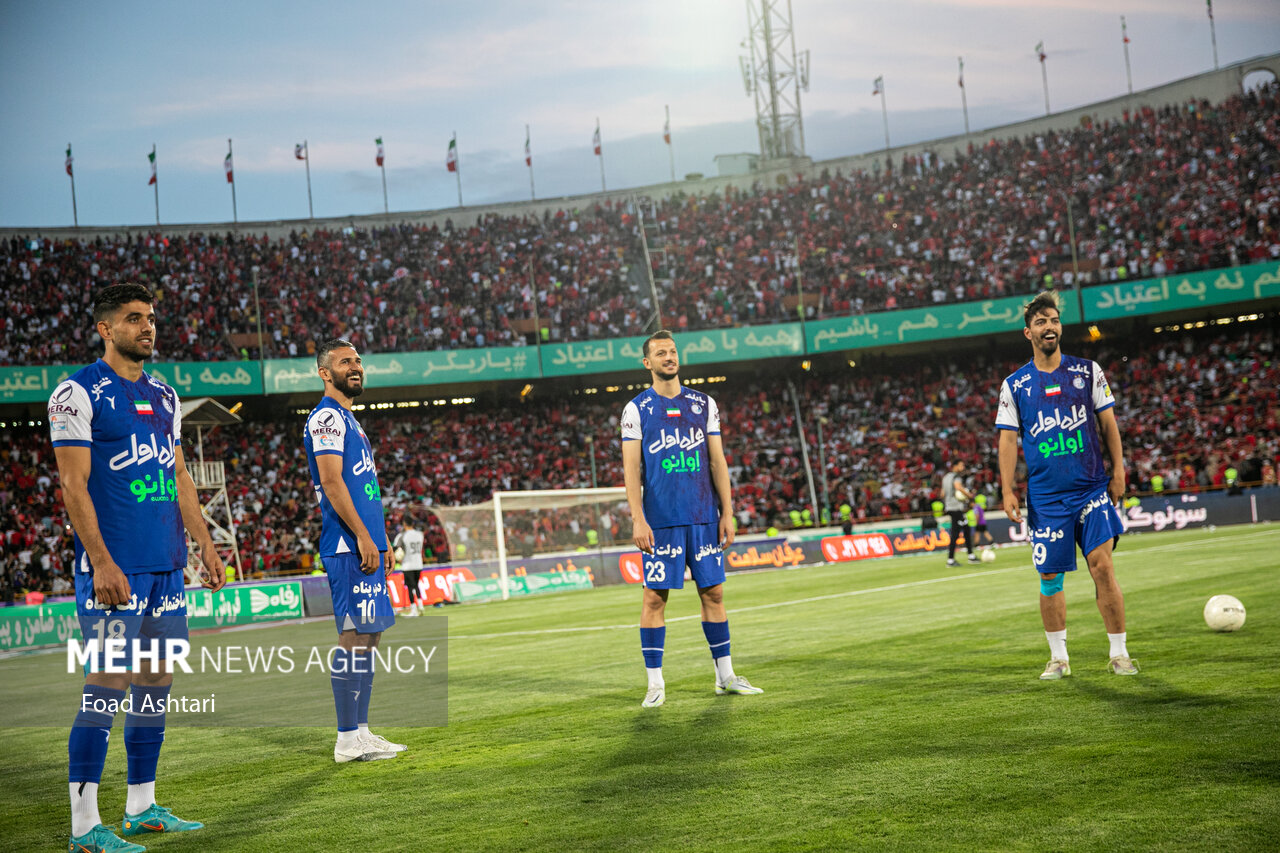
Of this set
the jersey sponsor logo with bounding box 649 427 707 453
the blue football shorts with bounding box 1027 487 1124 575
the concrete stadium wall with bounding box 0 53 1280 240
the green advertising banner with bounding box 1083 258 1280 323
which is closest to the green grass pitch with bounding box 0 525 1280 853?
the blue football shorts with bounding box 1027 487 1124 575

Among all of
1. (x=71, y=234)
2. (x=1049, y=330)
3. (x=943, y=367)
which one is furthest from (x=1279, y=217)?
(x=71, y=234)

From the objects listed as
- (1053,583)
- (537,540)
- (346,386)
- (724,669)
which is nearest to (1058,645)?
(1053,583)

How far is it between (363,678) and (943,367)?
122 feet

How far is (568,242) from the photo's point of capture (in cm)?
4550

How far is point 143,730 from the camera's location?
5.12 m

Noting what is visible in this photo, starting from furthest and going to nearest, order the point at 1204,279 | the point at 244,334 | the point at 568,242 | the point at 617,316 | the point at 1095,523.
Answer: the point at 568,242 → the point at 617,316 → the point at 244,334 → the point at 1204,279 → the point at 1095,523

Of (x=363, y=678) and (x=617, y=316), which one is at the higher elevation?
(x=617, y=316)

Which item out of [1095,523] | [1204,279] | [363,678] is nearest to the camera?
[363,678]

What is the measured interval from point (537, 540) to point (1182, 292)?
23413 millimetres

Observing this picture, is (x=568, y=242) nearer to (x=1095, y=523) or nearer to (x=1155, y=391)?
(x=1155, y=391)

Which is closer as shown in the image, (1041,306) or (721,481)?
(1041,306)

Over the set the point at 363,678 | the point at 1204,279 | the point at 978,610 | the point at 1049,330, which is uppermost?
the point at 1204,279

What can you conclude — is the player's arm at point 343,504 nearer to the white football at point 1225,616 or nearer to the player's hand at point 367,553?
the player's hand at point 367,553

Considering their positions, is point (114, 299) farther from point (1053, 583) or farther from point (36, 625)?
point (36, 625)
